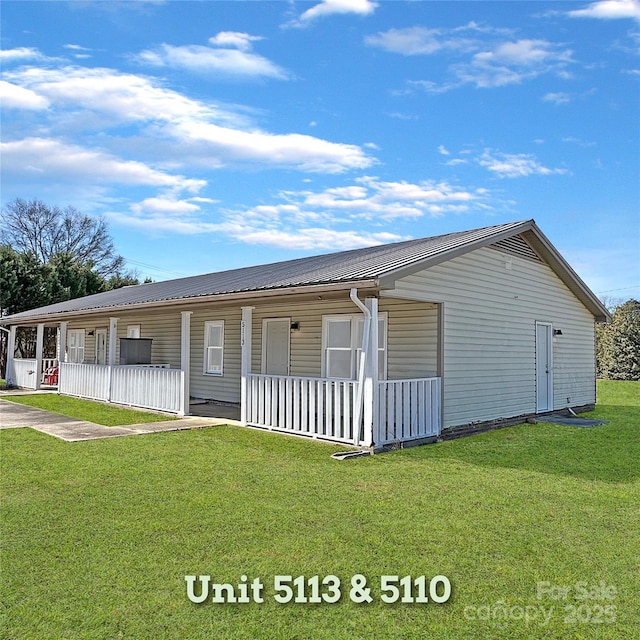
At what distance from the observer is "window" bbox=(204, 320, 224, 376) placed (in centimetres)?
1452

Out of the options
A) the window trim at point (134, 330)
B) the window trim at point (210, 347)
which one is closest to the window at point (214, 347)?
the window trim at point (210, 347)

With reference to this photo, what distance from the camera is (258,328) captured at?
13477 millimetres

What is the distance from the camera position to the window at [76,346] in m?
20.7

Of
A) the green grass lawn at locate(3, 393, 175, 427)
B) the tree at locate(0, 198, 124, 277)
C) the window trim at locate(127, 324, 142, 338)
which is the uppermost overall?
the tree at locate(0, 198, 124, 277)

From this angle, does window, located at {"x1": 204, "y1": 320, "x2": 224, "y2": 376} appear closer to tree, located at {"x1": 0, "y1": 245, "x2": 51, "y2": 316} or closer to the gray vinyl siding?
the gray vinyl siding

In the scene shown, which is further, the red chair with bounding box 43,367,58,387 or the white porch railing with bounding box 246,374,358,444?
the red chair with bounding box 43,367,58,387

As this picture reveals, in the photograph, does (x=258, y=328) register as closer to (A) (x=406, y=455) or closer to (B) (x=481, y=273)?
(B) (x=481, y=273)

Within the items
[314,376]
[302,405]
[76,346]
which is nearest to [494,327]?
[314,376]

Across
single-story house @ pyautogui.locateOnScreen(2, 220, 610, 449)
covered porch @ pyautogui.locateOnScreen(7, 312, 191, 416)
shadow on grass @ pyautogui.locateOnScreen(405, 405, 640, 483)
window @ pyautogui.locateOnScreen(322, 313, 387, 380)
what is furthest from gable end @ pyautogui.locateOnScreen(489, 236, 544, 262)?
covered porch @ pyautogui.locateOnScreen(7, 312, 191, 416)

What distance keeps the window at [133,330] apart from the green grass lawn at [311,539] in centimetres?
1016

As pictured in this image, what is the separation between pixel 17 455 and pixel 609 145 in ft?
49.0

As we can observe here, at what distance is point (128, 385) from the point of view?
13.5 m

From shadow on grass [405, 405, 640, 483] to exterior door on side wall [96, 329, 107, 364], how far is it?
47.0ft

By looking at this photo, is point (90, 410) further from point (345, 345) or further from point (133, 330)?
point (345, 345)
